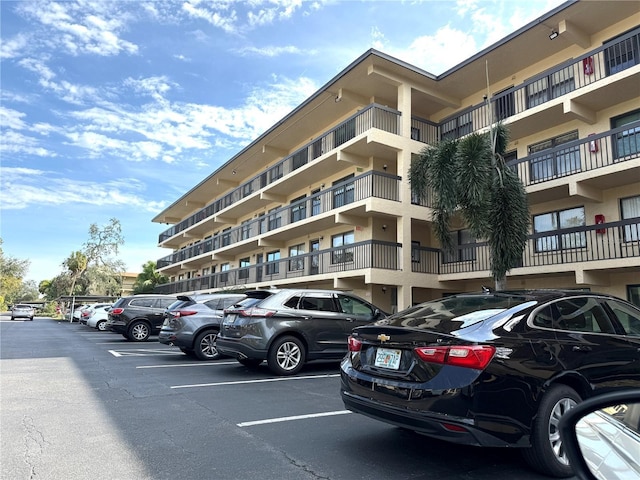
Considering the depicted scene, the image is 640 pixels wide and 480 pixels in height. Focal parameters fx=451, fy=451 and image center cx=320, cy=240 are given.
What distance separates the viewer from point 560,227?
15328 millimetres

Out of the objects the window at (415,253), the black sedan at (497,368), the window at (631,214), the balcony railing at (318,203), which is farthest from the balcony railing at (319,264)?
the black sedan at (497,368)

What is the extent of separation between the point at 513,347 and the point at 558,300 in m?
1.06

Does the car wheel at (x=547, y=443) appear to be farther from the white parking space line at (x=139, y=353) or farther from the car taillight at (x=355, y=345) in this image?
the white parking space line at (x=139, y=353)

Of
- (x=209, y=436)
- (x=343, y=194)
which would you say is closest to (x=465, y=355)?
(x=209, y=436)

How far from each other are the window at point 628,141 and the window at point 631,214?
1447mm

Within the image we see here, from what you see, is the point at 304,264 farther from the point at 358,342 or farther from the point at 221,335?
the point at 358,342

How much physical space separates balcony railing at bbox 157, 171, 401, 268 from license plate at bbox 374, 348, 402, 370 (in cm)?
1304

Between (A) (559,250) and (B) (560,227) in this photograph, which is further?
(B) (560,227)

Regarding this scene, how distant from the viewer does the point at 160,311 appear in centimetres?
1789

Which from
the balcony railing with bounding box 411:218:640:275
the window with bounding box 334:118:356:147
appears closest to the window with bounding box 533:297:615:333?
the balcony railing with bounding box 411:218:640:275

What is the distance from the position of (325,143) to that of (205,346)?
1229cm

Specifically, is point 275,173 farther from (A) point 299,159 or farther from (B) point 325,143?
(B) point 325,143

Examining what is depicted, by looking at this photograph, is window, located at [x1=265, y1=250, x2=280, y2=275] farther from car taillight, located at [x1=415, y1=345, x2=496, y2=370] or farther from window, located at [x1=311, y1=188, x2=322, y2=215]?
car taillight, located at [x1=415, y1=345, x2=496, y2=370]

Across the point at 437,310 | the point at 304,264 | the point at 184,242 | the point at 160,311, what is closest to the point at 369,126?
the point at 304,264
